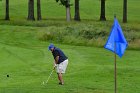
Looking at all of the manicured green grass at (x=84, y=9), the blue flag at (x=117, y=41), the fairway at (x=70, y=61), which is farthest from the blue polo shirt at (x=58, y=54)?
the manicured green grass at (x=84, y=9)

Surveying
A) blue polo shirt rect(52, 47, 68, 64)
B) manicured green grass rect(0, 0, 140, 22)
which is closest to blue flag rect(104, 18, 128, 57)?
blue polo shirt rect(52, 47, 68, 64)

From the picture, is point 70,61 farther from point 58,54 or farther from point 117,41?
point 117,41

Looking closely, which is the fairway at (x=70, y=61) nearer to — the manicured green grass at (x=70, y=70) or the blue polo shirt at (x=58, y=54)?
the manicured green grass at (x=70, y=70)

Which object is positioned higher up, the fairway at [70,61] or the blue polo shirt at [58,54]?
the blue polo shirt at [58,54]

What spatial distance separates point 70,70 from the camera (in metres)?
27.3

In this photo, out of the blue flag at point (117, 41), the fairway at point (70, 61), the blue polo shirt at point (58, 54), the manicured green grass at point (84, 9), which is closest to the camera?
the blue flag at point (117, 41)

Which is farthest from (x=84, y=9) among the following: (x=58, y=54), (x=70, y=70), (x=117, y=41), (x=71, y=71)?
(x=117, y=41)

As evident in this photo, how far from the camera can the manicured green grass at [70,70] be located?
70.1 feet

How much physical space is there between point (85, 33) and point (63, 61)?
19.2 metres

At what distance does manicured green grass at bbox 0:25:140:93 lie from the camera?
841 inches

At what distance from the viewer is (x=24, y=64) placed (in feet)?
96.0

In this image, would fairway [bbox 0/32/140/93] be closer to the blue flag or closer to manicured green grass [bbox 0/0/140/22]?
the blue flag

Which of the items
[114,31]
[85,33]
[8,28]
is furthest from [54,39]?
[114,31]

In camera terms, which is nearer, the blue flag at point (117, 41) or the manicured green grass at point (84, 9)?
the blue flag at point (117, 41)
